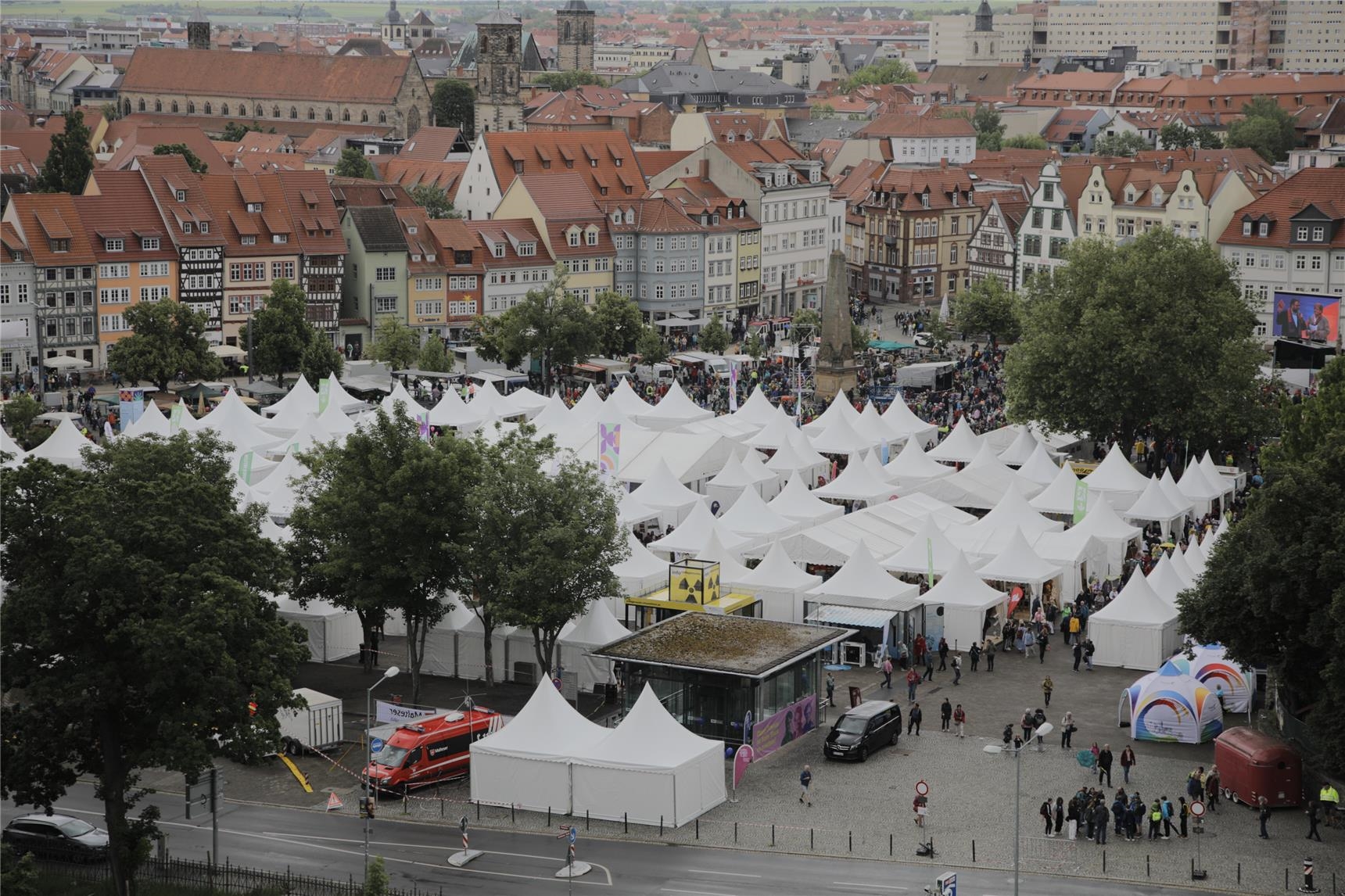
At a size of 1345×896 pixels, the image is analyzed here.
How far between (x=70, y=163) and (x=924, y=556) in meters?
75.9

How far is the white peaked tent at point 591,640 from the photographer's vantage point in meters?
45.9

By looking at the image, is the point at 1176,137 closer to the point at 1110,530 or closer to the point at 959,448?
the point at 959,448

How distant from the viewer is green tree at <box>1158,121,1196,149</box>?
173 m

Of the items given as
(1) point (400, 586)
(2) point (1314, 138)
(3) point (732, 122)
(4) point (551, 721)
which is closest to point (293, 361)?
(1) point (400, 586)

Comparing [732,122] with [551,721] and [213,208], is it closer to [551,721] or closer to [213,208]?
[213,208]

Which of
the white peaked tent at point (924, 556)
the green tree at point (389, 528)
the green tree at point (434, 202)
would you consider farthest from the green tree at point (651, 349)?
the green tree at point (389, 528)

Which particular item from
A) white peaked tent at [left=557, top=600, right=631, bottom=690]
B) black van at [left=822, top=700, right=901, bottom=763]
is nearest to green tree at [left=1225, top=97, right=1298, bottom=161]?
white peaked tent at [left=557, top=600, right=631, bottom=690]

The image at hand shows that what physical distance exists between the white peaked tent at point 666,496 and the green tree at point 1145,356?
16415 millimetres

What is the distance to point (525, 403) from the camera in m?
74.2

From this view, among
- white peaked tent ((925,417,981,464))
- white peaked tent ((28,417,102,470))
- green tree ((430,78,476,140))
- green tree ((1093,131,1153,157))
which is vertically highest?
green tree ((430,78,476,140))

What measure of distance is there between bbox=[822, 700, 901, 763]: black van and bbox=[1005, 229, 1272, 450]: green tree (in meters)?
30.3

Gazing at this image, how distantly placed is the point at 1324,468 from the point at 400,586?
19.0 meters

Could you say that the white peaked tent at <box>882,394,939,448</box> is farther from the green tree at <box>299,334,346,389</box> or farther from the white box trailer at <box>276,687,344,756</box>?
the white box trailer at <box>276,687,344,756</box>

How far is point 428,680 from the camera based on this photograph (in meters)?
47.7
